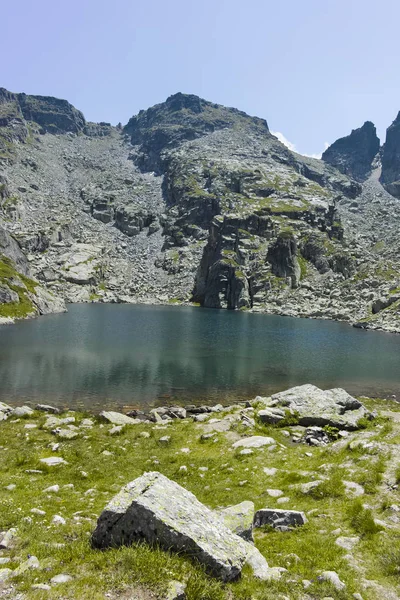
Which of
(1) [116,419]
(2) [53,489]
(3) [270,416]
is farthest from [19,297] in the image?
(2) [53,489]

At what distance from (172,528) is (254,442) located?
13522 millimetres

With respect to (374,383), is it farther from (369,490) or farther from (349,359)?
(369,490)

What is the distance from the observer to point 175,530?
805 cm

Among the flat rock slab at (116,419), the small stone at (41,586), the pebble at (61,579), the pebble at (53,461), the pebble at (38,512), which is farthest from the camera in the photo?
the flat rock slab at (116,419)

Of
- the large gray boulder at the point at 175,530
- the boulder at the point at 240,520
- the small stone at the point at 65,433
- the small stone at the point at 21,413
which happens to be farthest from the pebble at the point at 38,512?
the small stone at the point at 21,413

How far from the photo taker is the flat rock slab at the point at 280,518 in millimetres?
11219

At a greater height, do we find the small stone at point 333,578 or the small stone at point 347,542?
the small stone at point 333,578

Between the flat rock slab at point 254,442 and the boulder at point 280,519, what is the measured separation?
8.59 meters

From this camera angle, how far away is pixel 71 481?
50.3ft

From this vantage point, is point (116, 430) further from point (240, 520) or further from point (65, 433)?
point (240, 520)

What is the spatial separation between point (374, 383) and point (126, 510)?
49.1 metres

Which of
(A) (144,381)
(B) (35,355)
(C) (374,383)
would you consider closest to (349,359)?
(C) (374,383)

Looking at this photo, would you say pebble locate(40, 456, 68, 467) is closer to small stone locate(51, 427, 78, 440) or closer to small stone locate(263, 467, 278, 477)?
small stone locate(51, 427, 78, 440)

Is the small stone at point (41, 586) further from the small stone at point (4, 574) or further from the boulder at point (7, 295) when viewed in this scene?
the boulder at point (7, 295)
